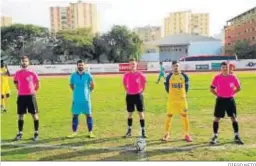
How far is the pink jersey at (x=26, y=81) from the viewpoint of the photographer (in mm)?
8641

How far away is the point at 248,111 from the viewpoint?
40.6 ft

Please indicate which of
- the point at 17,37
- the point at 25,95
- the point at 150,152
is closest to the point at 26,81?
the point at 25,95

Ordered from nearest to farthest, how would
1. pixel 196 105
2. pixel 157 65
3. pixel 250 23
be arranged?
pixel 196 105 < pixel 157 65 < pixel 250 23

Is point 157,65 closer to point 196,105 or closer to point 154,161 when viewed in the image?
point 196,105

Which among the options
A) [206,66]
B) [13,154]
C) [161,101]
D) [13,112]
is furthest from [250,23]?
[13,154]

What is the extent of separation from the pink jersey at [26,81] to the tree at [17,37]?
171 feet

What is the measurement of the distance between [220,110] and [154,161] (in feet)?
7.13

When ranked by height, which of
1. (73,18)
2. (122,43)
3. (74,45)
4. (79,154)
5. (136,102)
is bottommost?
(79,154)

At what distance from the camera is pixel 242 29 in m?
75.6

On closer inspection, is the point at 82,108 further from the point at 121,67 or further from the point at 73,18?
the point at 73,18

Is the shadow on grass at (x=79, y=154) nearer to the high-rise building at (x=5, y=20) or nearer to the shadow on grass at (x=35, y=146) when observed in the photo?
the shadow on grass at (x=35, y=146)

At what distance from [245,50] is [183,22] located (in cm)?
5405

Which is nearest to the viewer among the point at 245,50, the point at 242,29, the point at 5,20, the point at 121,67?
the point at 121,67

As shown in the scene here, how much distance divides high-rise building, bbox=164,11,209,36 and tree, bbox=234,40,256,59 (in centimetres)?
4680
